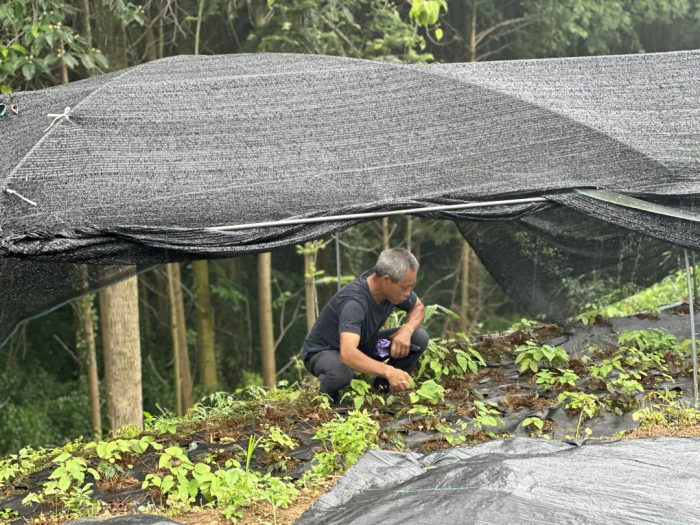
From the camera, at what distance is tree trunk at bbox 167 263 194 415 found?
10.6 m

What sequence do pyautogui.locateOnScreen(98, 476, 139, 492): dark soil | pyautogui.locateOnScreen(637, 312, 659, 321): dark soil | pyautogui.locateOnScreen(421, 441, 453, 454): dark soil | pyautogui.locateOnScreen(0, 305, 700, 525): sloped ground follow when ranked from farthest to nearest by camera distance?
pyautogui.locateOnScreen(637, 312, 659, 321): dark soil < pyautogui.locateOnScreen(421, 441, 453, 454): dark soil < pyautogui.locateOnScreen(98, 476, 139, 492): dark soil < pyautogui.locateOnScreen(0, 305, 700, 525): sloped ground

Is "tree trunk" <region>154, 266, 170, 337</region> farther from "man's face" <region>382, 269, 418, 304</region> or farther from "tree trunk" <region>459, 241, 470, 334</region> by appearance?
"man's face" <region>382, 269, 418, 304</region>

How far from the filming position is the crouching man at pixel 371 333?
477 centimetres

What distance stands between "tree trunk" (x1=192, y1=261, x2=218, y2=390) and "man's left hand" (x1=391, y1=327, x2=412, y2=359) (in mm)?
7260

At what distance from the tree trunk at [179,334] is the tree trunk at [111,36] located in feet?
10.0

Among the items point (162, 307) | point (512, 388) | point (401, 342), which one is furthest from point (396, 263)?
point (162, 307)

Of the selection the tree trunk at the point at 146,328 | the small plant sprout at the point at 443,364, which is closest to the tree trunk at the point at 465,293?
the tree trunk at the point at 146,328

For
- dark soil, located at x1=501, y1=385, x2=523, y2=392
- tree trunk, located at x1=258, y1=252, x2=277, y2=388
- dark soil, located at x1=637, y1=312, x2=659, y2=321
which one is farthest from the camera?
tree trunk, located at x1=258, y1=252, x2=277, y2=388

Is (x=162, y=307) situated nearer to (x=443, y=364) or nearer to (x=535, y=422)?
(x=443, y=364)

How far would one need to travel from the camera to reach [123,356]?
742 centimetres

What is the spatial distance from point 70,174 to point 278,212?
1168mm

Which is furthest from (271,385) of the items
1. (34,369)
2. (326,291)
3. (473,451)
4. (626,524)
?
(626,524)

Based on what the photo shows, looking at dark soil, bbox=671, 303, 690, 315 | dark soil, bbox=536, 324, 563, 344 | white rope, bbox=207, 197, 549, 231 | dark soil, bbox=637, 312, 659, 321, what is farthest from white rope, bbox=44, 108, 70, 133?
dark soil, bbox=671, 303, 690, 315

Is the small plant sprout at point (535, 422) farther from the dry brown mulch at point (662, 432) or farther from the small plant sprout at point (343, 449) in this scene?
the small plant sprout at point (343, 449)
